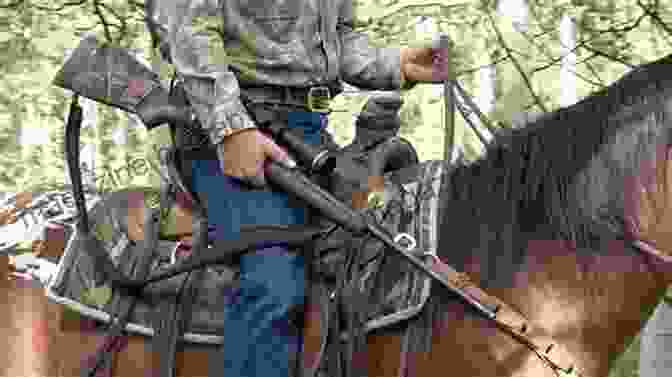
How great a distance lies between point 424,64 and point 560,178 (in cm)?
74

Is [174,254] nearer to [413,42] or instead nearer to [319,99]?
[319,99]

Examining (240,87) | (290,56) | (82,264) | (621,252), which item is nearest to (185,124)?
(240,87)

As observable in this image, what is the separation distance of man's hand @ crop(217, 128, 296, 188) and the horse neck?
0.82 metres

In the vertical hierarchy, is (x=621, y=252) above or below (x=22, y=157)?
above

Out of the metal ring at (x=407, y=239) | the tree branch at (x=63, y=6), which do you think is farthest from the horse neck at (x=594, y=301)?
the tree branch at (x=63, y=6)

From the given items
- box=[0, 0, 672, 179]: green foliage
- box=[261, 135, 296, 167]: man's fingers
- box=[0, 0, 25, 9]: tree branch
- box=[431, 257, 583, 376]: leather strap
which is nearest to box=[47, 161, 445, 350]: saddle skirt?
box=[431, 257, 583, 376]: leather strap

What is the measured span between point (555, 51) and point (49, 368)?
5.27 meters

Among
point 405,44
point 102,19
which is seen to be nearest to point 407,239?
point 405,44

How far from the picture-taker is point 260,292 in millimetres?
2578

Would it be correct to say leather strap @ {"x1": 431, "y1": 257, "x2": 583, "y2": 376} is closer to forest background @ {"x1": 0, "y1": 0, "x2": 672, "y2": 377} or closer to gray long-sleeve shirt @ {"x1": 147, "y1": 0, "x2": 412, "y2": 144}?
gray long-sleeve shirt @ {"x1": 147, "y1": 0, "x2": 412, "y2": 144}

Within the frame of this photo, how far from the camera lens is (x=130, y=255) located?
3023mm

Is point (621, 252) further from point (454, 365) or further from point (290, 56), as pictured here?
point (290, 56)

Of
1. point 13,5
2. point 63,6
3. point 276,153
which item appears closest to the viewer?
point 276,153

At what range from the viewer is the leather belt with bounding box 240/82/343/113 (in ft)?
9.04
